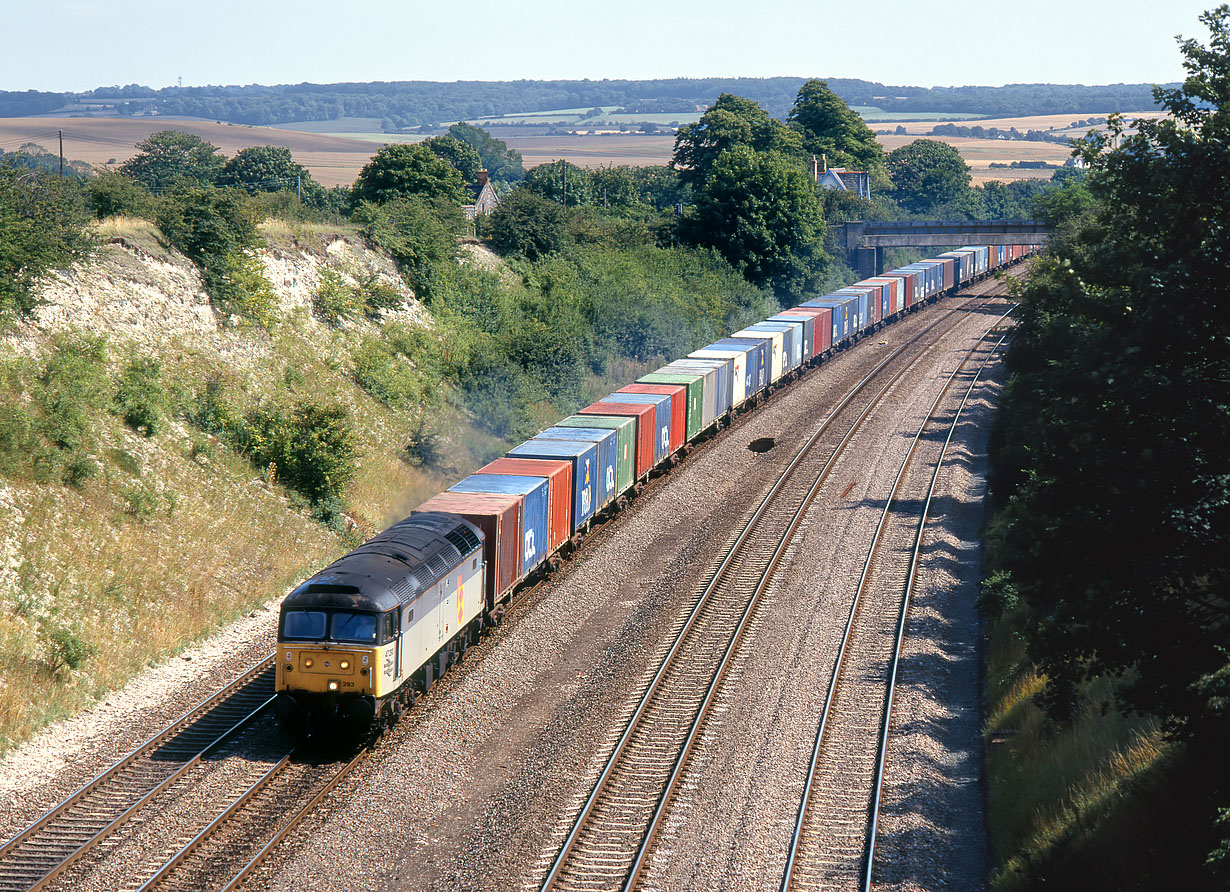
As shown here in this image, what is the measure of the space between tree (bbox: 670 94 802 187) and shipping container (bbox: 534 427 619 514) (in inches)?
2985

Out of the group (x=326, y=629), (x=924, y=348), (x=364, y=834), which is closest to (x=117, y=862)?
(x=364, y=834)

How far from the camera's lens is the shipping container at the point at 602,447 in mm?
33000

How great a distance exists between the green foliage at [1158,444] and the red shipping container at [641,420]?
19781mm

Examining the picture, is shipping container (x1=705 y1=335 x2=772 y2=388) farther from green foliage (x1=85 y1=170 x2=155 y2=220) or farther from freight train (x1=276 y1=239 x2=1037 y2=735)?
green foliage (x1=85 y1=170 x2=155 y2=220)

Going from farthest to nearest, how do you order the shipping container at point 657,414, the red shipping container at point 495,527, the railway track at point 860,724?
the shipping container at point 657,414, the red shipping container at point 495,527, the railway track at point 860,724

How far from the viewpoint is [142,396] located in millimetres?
32625

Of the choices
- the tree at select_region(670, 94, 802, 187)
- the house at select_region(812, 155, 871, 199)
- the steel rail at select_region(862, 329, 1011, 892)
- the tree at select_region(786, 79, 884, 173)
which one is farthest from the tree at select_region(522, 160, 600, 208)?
the steel rail at select_region(862, 329, 1011, 892)

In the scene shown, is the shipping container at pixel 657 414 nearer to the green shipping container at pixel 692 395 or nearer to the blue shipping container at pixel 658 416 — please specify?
the blue shipping container at pixel 658 416

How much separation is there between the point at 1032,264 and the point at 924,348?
25.3m

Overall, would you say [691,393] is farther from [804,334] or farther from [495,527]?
[804,334]

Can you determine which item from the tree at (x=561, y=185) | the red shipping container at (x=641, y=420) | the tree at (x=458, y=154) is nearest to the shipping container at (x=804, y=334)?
the red shipping container at (x=641, y=420)

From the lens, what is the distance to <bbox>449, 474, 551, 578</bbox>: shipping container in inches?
1072

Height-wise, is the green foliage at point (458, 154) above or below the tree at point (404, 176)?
above

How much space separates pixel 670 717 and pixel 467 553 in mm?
5684
